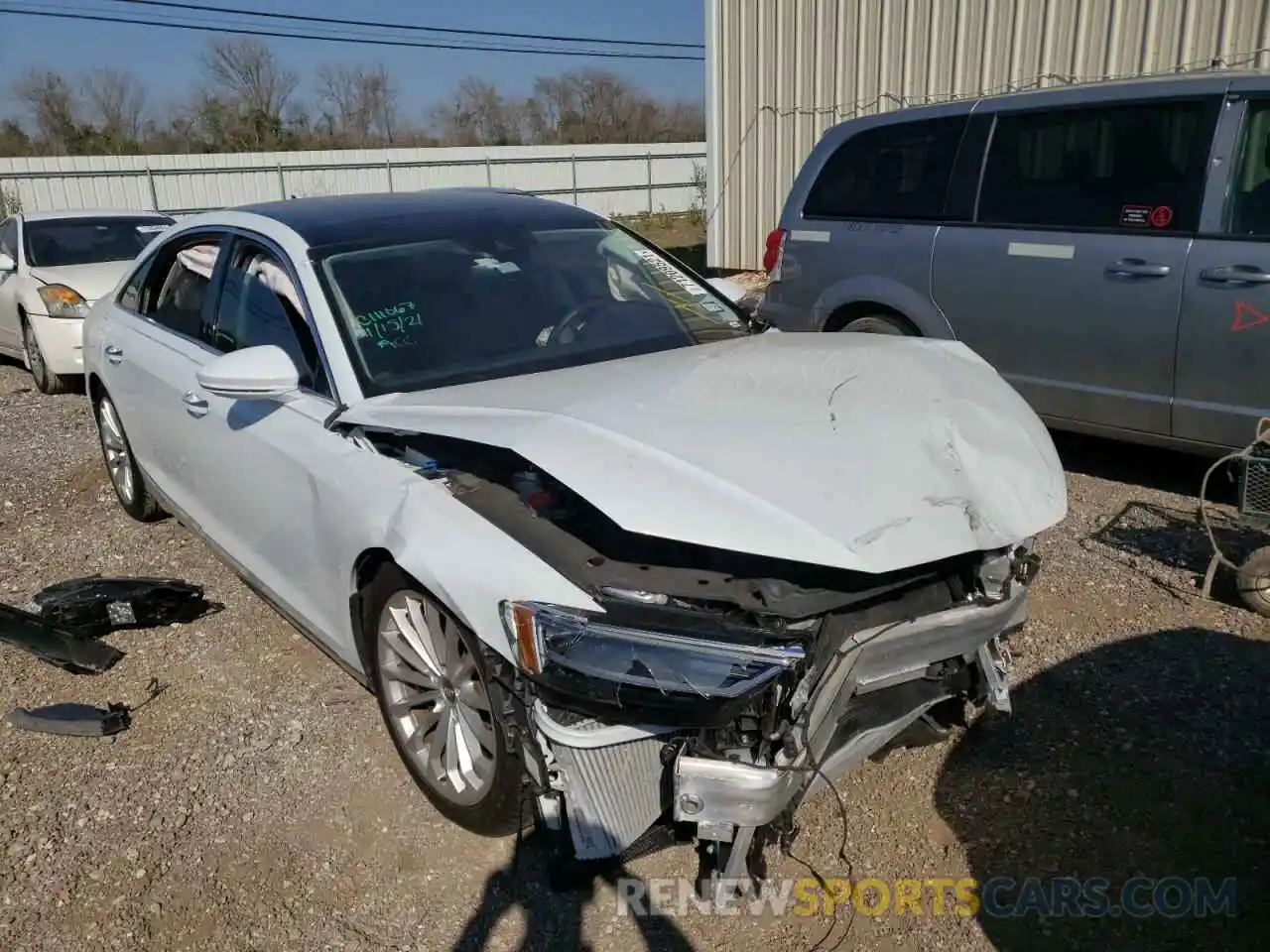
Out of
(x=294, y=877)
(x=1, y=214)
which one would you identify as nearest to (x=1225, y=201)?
(x=294, y=877)

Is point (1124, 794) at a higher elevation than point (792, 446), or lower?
lower

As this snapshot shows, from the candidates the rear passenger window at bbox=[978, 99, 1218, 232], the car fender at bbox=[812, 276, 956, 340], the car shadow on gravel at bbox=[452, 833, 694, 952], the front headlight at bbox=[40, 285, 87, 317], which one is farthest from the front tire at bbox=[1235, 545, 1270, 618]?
the front headlight at bbox=[40, 285, 87, 317]

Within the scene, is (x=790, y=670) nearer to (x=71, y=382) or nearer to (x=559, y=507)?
(x=559, y=507)

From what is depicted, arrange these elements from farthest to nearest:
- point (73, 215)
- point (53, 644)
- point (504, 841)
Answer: point (73, 215)
point (53, 644)
point (504, 841)

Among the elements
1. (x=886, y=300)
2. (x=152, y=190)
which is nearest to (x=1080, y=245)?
(x=886, y=300)

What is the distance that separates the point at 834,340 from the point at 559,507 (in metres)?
1.25

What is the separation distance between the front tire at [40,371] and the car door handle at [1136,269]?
8251 millimetres

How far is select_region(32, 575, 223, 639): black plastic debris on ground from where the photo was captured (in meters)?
4.08

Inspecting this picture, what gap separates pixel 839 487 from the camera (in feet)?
7.75

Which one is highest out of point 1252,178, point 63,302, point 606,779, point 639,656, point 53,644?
point 1252,178

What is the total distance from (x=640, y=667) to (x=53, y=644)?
269cm

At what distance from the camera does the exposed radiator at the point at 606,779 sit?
90.8 inches

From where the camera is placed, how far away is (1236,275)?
4.54 m

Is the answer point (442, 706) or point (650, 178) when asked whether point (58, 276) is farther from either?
point (650, 178)
